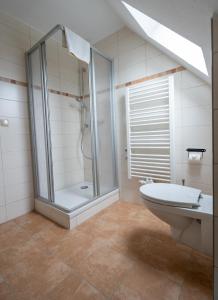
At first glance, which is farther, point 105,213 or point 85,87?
point 85,87

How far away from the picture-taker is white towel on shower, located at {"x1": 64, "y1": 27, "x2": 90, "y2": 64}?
1.58 m

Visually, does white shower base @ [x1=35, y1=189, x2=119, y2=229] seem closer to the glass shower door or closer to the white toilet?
the glass shower door

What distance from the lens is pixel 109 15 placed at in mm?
1949

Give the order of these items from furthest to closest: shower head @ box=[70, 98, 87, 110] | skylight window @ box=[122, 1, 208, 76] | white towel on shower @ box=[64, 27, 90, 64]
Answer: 1. shower head @ box=[70, 98, 87, 110]
2. white towel on shower @ box=[64, 27, 90, 64]
3. skylight window @ box=[122, 1, 208, 76]

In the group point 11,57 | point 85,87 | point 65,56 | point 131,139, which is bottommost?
point 131,139

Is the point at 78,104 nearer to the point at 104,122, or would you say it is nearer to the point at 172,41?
the point at 104,122

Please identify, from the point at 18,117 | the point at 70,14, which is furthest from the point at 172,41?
the point at 18,117

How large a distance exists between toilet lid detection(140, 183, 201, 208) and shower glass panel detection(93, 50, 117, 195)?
879mm

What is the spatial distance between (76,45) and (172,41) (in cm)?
100

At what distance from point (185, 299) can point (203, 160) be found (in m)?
1.21

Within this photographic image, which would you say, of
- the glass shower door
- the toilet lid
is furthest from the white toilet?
the glass shower door

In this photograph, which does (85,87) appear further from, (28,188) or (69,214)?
(69,214)

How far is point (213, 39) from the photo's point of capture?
2.38 feet

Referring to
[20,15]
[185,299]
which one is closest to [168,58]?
[20,15]
